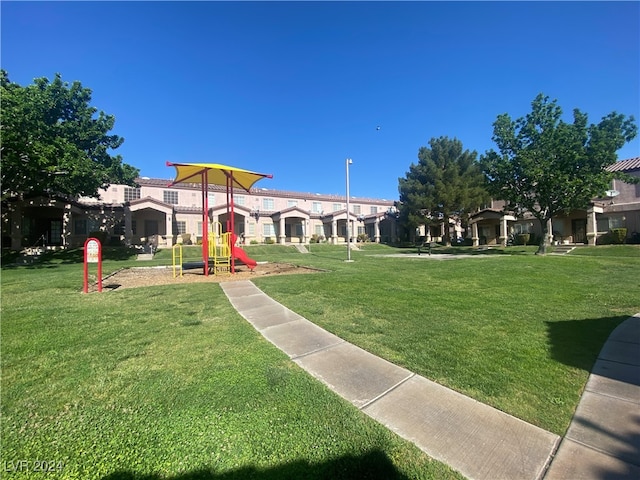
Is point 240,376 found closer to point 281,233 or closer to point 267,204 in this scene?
point 281,233

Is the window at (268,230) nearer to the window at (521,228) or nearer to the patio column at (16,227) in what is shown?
the patio column at (16,227)

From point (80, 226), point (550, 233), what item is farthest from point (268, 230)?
point (550, 233)

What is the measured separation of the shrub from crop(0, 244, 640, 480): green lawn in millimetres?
24243

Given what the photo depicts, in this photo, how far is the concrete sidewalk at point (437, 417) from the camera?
6.91ft

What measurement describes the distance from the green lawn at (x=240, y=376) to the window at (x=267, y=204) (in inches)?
1298

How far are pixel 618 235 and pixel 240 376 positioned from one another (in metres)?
33.5

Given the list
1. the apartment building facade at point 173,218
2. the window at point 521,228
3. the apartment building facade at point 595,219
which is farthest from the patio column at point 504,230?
the apartment building facade at point 173,218

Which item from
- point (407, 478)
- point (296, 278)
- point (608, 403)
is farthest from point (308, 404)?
point (296, 278)

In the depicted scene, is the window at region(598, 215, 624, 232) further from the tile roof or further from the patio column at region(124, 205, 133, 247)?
the patio column at region(124, 205, 133, 247)

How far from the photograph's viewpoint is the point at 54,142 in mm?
18016

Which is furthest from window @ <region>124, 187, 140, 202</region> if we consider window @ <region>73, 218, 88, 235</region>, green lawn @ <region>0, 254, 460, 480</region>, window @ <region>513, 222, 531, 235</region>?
window @ <region>513, 222, 531, 235</region>

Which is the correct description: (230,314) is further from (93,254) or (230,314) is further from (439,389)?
(93,254)

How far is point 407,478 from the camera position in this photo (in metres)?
1.96

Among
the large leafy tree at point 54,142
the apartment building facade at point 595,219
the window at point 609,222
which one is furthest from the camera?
the window at point 609,222
